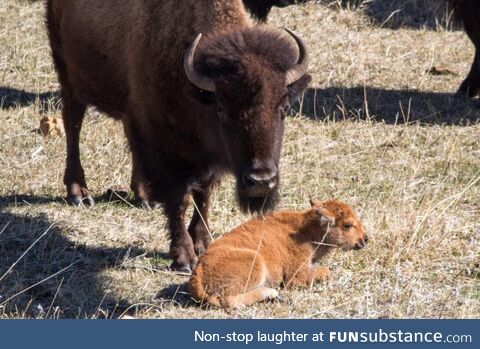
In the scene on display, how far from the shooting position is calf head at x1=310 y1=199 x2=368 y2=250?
18.7 ft

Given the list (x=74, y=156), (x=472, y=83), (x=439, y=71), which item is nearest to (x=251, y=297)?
(x=74, y=156)

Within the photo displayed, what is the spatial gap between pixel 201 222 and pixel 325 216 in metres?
1.07

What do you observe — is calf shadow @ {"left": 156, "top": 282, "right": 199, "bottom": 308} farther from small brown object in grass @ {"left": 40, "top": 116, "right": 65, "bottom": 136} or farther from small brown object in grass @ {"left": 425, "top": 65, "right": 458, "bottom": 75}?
small brown object in grass @ {"left": 425, "top": 65, "right": 458, "bottom": 75}

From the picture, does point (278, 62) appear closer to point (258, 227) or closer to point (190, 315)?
point (258, 227)

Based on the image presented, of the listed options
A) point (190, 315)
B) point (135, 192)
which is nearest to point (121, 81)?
point (135, 192)

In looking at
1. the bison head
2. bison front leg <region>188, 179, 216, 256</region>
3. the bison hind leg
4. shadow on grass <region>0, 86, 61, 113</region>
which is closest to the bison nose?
the bison head

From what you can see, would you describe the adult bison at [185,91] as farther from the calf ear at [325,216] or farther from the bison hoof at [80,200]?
the calf ear at [325,216]

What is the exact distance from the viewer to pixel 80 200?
7.21 meters

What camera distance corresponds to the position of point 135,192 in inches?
286

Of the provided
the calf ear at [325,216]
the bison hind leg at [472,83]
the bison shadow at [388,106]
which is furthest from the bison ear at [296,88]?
the bison hind leg at [472,83]

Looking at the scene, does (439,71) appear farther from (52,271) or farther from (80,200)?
(52,271)

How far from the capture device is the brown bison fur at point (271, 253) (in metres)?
5.36

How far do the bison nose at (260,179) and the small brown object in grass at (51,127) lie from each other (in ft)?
11.4

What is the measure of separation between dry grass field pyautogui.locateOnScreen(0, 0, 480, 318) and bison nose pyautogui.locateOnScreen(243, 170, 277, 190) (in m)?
0.65
